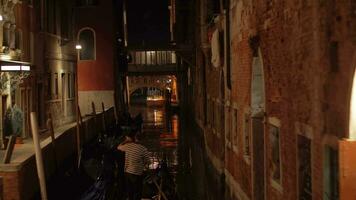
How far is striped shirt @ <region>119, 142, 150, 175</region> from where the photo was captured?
7922 mm

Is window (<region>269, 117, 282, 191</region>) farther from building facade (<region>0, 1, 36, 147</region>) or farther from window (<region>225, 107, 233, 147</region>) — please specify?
building facade (<region>0, 1, 36, 147</region>)

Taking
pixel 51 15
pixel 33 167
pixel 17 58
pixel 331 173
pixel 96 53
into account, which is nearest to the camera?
pixel 331 173

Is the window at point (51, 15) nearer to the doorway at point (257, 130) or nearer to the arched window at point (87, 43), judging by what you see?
the arched window at point (87, 43)

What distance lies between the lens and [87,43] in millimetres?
25375

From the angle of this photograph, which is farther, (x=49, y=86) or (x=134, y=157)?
(x=49, y=86)

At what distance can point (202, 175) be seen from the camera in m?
13.1

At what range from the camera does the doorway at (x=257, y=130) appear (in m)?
6.97

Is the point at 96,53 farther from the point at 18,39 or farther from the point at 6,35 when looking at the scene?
the point at 6,35

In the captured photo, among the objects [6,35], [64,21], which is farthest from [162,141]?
[6,35]

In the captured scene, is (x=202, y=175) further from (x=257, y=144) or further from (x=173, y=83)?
(x=173, y=83)

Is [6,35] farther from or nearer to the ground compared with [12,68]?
farther from the ground

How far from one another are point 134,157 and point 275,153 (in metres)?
2.68

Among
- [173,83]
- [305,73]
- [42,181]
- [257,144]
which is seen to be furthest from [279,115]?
[173,83]

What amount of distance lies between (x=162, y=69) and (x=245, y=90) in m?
30.9
